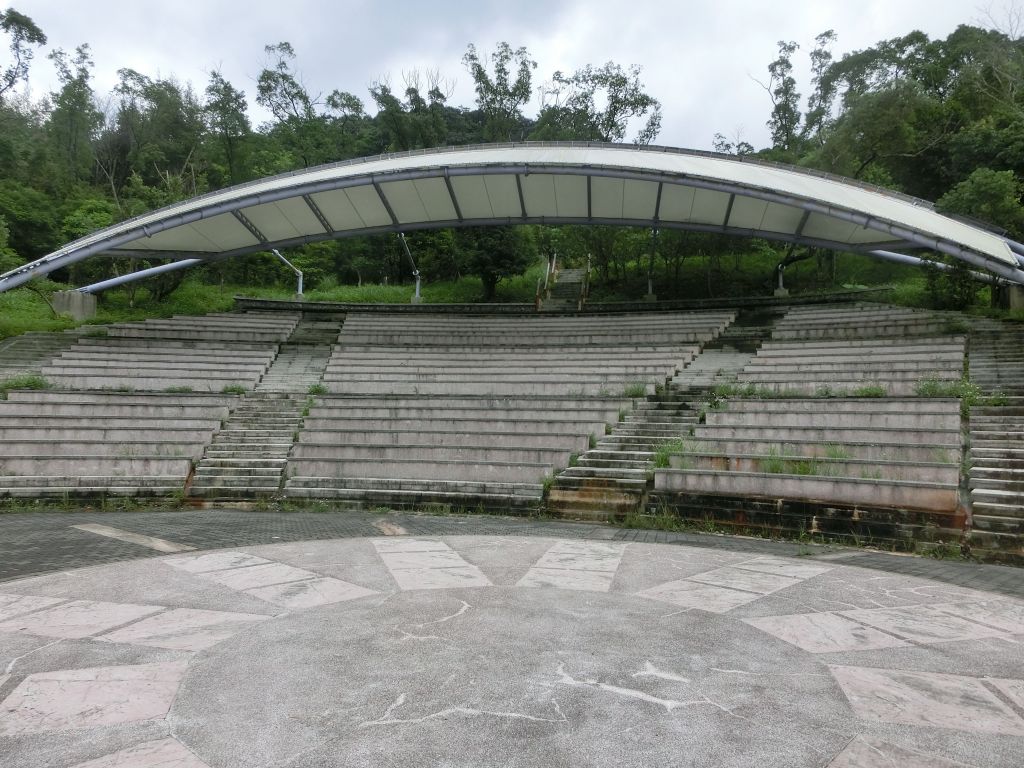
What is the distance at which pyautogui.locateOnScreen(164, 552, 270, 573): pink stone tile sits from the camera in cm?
Answer: 571

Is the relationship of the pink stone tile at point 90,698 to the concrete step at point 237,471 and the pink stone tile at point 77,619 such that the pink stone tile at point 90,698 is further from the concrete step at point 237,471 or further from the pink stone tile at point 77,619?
the concrete step at point 237,471

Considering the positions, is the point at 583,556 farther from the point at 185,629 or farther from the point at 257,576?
the point at 185,629

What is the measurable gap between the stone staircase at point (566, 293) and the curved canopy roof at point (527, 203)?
6.23 metres

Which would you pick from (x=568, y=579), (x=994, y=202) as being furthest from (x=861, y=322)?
(x=568, y=579)

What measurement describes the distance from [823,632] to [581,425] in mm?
7380

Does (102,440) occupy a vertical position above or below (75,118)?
below

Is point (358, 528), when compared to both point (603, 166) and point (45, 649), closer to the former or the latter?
point (45, 649)

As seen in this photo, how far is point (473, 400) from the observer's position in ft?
44.1

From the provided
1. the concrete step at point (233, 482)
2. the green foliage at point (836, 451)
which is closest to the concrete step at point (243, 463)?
the concrete step at point (233, 482)

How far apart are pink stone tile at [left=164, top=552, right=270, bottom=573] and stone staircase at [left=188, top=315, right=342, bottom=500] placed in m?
3.77

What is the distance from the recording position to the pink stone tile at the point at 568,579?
16.6 feet

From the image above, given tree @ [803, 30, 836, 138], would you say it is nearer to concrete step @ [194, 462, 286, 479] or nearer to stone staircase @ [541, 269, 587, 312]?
stone staircase @ [541, 269, 587, 312]

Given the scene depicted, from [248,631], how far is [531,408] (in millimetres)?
8963

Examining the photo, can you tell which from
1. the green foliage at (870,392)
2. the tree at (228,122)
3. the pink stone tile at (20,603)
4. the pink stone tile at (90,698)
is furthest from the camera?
the tree at (228,122)
